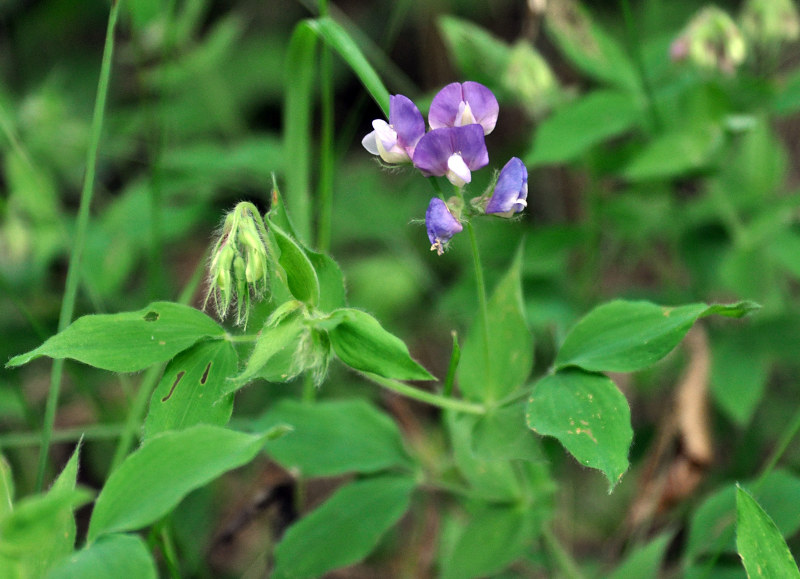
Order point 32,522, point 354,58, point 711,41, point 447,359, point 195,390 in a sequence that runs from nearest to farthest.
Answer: point 32,522
point 195,390
point 354,58
point 711,41
point 447,359

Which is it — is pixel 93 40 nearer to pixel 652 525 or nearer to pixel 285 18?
pixel 285 18

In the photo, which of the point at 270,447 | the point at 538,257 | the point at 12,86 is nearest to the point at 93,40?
the point at 12,86

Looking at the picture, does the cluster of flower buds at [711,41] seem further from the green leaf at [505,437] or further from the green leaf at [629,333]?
the green leaf at [505,437]

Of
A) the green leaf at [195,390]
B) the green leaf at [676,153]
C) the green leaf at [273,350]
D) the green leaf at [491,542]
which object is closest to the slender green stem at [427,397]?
the green leaf at [273,350]

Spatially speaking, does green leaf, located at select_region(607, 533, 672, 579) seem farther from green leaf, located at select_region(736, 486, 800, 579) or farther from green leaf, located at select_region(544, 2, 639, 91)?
green leaf, located at select_region(544, 2, 639, 91)

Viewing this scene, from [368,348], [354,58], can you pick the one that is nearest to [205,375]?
[368,348]

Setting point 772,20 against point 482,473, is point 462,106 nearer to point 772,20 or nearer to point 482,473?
point 482,473
